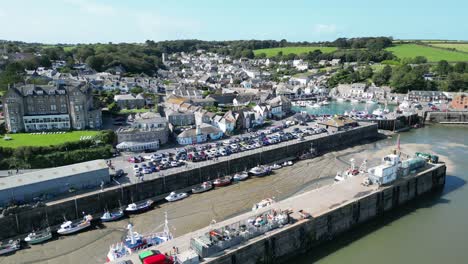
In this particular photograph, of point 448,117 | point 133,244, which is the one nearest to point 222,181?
point 133,244

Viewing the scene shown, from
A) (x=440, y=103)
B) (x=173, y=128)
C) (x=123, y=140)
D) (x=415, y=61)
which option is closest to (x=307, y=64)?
(x=415, y=61)

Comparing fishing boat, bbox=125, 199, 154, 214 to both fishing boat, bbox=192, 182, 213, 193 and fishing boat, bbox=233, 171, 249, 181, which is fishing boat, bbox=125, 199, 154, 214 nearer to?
fishing boat, bbox=192, 182, 213, 193

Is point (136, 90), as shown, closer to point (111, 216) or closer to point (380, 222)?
point (111, 216)

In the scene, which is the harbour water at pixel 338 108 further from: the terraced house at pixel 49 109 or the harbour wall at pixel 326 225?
the terraced house at pixel 49 109

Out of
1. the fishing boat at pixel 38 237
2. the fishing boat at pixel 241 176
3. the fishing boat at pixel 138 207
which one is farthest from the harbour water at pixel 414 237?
the fishing boat at pixel 38 237

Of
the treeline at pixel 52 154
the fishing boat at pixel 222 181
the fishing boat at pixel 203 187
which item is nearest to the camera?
the fishing boat at pixel 203 187

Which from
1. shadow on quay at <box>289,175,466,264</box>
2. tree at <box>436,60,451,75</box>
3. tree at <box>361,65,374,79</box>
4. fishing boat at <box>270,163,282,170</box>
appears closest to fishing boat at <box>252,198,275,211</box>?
shadow on quay at <box>289,175,466,264</box>
